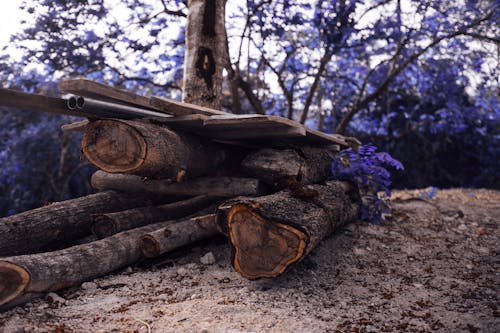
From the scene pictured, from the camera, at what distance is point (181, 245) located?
11.0 ft

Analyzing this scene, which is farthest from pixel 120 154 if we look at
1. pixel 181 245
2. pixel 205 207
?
pixel 205 207

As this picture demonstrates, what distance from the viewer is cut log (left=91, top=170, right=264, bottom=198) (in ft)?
11.8

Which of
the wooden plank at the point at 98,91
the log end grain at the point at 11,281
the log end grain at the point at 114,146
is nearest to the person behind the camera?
the log end grain at the point at 11,281

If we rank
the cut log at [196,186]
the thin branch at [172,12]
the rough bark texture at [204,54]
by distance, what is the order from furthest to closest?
1. the thin branch at [172,12]
2. the rough bark texture at [204,54]
3. the cut log at [196,186]

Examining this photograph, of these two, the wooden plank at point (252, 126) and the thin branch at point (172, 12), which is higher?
the thin branch at point (172, 12)

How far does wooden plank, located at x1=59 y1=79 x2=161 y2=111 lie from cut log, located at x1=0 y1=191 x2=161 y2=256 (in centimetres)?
134

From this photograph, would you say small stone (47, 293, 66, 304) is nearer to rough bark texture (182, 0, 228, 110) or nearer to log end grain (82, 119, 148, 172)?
log end grain (82, 119, 148, 172)

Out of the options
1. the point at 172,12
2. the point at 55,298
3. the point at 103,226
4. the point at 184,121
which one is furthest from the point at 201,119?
the point at 172,12

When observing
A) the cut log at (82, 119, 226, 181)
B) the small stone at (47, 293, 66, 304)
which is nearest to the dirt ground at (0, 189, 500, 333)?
the small stone at (47, 293, 66, 304)

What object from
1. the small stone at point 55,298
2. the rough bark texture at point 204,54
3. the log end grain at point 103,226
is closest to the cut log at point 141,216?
the log end grain at point 103,226

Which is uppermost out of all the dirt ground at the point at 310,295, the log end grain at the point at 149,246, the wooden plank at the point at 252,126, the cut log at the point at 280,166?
the wooden plank at the point at 252,126

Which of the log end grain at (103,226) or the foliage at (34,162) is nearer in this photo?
the log end grain at (103,226)

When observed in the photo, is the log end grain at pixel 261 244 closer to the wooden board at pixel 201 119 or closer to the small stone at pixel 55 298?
the wooden board at pixel 201 119

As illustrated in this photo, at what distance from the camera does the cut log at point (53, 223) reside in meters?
3.12
